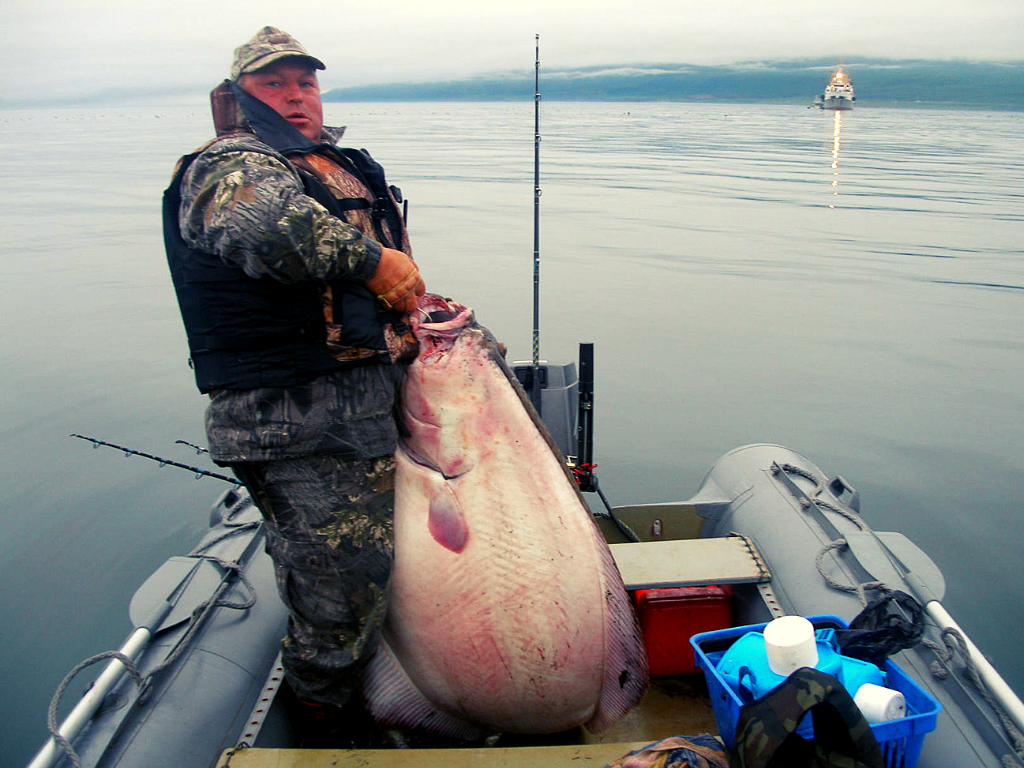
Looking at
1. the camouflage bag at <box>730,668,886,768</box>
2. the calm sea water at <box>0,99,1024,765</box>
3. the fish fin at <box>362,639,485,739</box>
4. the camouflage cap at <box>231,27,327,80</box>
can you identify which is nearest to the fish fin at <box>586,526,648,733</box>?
the fish fin at <box>362,639,485,739</box>

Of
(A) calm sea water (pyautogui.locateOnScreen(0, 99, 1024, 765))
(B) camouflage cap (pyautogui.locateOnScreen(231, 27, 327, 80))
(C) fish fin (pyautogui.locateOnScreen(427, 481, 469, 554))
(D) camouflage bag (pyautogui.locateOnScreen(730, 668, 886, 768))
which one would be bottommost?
(A) calm sea water (pyautogui.locateOnScreen(0, 99, 1024, 765))

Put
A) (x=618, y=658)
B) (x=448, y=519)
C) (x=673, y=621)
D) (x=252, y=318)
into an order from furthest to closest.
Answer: (x=673, y=621) < (x=618, y=658) < (x=448, y=519) < (x=252, y=318)

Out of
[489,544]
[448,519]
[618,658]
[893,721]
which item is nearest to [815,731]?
[893,721]

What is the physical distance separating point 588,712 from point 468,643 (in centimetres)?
52

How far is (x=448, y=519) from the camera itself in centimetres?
241

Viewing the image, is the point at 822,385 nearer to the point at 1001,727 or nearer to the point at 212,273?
the point at 1001,727

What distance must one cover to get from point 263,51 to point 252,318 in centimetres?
83

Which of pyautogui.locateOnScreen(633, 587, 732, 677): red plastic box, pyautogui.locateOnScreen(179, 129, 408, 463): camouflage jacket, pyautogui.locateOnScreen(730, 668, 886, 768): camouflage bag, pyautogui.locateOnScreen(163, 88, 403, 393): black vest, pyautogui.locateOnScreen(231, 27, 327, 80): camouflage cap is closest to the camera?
pyautogui.locateOnScreen(730, 668, 886, 768): camouflage bag

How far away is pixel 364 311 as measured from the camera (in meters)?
2.15

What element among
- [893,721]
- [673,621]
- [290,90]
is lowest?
[673,621]

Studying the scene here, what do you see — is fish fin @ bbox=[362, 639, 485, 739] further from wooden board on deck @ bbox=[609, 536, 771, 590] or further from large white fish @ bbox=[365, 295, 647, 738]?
wooden board on deck @ bbox=[609, 536, 771, 590]

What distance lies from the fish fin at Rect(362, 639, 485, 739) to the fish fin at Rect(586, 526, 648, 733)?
468 mm

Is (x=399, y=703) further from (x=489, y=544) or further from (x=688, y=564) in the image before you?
(x=688, y=564)

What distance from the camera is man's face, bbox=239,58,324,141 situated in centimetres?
225
